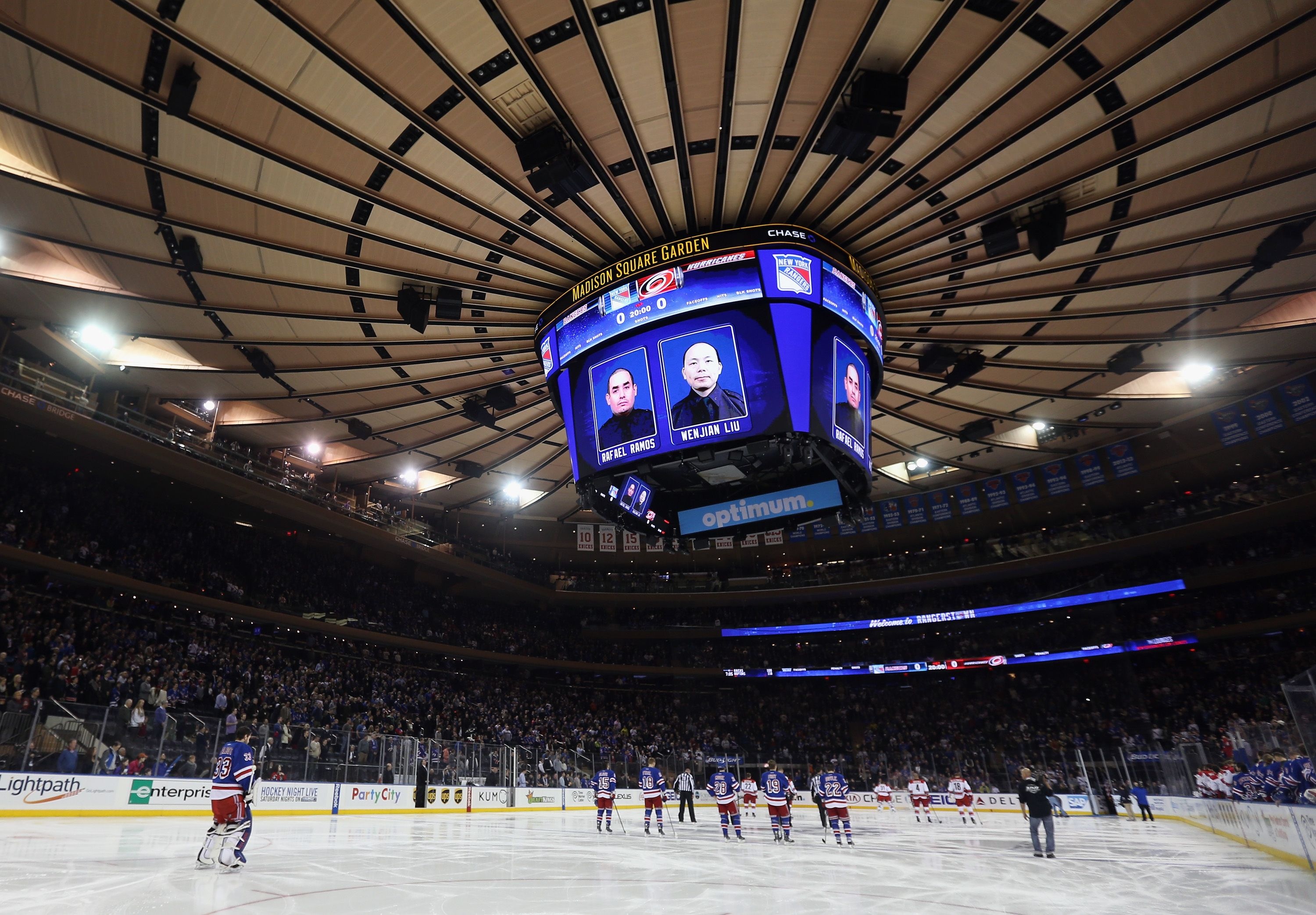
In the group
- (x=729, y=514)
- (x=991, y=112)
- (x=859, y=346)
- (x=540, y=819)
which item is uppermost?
(x=991, y=112)

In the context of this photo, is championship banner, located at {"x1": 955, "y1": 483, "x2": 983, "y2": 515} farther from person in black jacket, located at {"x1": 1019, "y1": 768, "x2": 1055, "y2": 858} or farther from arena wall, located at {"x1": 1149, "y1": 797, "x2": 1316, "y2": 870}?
person in black jacket, located at {"x1": 1019, "y1": 768, "x2": 1055, "y2": 858}

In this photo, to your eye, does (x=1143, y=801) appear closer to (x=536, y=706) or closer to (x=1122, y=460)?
(x=1122, y=460)

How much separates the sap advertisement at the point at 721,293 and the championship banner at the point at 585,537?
24423mm

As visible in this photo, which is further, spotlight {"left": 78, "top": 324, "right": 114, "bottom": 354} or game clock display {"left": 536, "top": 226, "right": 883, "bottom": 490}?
spotlight {"left": 78, "top": 324, "right": 114, "bottom": 354}

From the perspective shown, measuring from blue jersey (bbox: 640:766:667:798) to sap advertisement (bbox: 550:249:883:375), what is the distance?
40.6 feet

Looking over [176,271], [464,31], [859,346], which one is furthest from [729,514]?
[176,271]

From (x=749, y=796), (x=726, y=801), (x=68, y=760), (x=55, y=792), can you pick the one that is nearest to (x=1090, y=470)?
(x=749, y=796)

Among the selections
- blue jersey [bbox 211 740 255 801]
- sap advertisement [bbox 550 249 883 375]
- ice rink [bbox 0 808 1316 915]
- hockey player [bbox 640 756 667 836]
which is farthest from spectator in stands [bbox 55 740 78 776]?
sap advertisement [bbox 550 249 883 375]

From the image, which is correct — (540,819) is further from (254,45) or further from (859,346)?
(254,45)

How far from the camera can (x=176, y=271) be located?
17.7 meters

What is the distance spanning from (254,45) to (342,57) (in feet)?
4.26

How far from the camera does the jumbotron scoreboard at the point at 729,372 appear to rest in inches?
605

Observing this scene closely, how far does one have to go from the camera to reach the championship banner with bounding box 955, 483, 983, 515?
38.1 meters

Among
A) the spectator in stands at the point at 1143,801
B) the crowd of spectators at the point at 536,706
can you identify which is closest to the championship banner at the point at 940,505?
the crowd of spectators at the point at 536,706
